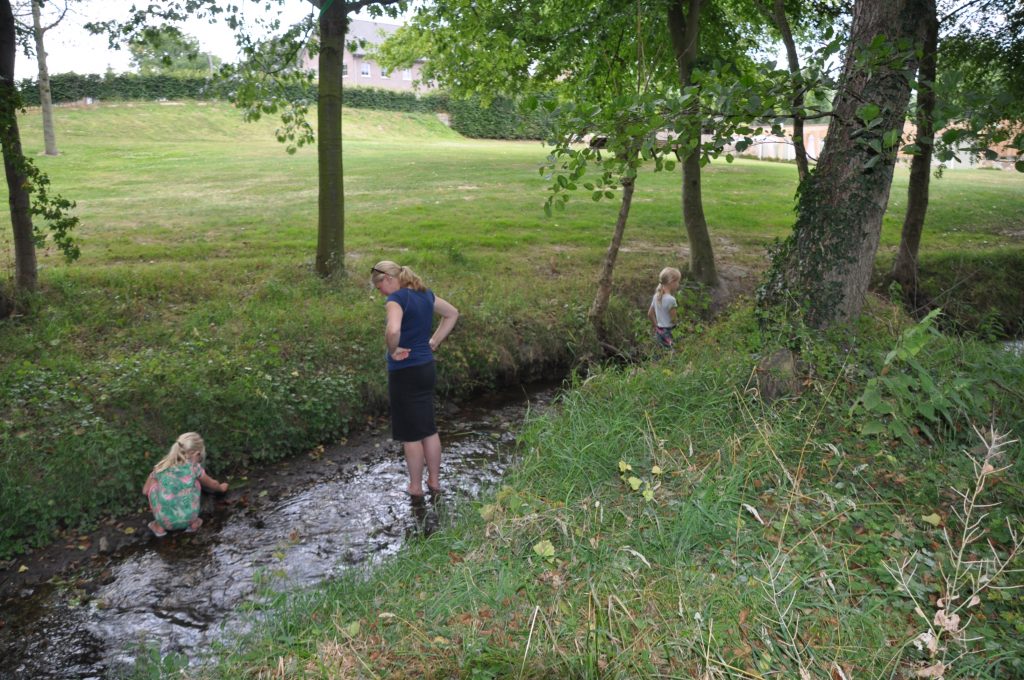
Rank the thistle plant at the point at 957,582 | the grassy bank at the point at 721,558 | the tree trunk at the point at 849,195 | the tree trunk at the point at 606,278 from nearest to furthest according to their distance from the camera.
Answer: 1. the thistle plant at the point at 957,582
2. the grassy bank at the point at 721,558
3. the tree trunk at the point at 849,195
4. the tree trunk at the point at 606,278

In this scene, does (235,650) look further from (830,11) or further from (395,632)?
(830,11)

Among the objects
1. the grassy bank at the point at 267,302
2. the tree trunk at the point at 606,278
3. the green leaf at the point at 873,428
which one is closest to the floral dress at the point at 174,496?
the grassy bank at the point at 267,302

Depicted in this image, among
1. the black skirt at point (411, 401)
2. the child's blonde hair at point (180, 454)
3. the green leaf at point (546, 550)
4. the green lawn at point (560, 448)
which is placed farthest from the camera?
the black skirt at point (411, 401)

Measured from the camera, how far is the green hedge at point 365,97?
43.1m

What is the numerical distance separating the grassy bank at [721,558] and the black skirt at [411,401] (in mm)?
1086

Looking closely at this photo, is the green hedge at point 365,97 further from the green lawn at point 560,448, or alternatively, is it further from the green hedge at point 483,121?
the green lawn at point 560,448

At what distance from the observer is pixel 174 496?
263 inches

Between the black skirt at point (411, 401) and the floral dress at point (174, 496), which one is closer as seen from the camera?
the floral dress at point (174, 496)

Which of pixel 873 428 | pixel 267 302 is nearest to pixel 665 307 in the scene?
pixel 873 428

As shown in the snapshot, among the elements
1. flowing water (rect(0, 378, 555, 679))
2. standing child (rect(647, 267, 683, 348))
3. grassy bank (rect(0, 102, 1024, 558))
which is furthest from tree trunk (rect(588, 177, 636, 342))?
flowing water (rect(0, 378, 555, 679))

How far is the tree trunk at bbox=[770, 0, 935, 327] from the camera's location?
643 centimetres

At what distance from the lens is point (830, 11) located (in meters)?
13.1

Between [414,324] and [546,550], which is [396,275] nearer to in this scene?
[414,324]

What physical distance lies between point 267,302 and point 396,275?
194 inches
